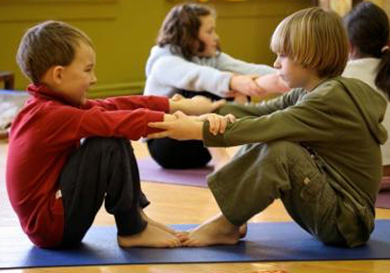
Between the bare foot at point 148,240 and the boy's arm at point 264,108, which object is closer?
the bare foot at point 148,240

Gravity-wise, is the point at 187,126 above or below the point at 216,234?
above

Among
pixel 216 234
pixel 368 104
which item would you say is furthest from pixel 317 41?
pixel 216 234

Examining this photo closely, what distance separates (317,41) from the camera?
2.03 m

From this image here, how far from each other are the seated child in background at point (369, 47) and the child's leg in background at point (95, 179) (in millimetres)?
1059

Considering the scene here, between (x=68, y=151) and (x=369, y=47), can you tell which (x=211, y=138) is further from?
(x=369, y=47)

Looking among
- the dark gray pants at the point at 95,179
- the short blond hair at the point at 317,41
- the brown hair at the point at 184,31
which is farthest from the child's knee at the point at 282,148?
the brown hair at the point at 184,31

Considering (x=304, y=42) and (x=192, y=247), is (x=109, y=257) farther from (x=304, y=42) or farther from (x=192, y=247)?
(x=304, y=42)

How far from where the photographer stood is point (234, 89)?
301 centimetres

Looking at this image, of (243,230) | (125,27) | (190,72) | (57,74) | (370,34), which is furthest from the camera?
(125,27)

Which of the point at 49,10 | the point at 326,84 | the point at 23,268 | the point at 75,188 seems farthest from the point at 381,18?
the point at 49,10

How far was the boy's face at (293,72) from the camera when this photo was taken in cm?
206

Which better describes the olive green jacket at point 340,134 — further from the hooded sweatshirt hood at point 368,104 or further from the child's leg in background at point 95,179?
the child's leg in background at point 95,179

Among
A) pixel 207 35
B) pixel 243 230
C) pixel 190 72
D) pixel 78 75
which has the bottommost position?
pixel 243 230

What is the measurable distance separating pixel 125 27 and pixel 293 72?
3.67 meters
